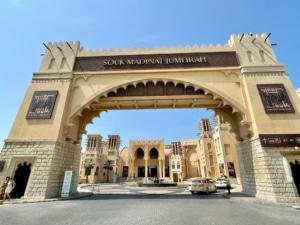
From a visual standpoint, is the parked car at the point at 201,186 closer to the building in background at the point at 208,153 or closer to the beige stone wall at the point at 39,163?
the beige stone wall at the point at 39,163

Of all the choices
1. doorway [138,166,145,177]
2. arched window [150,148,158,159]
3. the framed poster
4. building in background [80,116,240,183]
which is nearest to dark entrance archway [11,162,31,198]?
the framed poster

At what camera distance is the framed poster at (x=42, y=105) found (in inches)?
492

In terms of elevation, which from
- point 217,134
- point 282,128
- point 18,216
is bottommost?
point 18,216

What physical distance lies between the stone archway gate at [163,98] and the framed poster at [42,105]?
2.8 inches

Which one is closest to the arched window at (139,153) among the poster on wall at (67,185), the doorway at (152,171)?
the doorway at (152,171)

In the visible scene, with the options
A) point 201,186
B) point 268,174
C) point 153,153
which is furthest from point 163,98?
point 153,153

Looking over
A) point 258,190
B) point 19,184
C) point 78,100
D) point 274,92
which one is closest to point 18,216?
point 19,184

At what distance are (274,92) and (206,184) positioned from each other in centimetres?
928

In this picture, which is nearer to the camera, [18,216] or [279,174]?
[18,216]

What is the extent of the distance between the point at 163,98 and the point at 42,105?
359 inches

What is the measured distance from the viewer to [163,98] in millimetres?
13719

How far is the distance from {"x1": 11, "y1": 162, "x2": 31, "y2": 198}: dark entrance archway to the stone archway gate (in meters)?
0.56

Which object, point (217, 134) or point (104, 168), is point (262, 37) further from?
point (104, 168)

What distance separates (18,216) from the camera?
6715 mm
